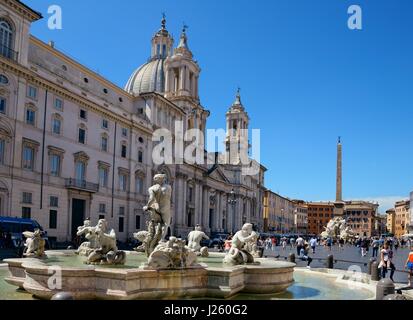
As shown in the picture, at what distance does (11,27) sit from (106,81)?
1396cm

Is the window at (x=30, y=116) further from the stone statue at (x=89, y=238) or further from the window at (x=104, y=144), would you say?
the stone statue at (x=89, y=238)

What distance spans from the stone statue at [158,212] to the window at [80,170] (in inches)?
1037

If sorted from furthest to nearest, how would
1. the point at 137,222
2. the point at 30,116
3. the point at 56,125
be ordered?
the point at 137,222, the point at 56,125, the point at 30,116

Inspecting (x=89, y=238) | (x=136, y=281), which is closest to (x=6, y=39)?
(x=89, y=238)

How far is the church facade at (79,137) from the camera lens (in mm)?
28312

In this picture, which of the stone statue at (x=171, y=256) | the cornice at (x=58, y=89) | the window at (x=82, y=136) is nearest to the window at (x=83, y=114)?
the cornice at (x=58, y=89)

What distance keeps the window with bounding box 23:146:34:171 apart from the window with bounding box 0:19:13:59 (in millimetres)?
5910

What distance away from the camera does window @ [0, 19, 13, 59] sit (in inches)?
1081

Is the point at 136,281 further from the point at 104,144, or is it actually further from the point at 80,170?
the point at 104,144

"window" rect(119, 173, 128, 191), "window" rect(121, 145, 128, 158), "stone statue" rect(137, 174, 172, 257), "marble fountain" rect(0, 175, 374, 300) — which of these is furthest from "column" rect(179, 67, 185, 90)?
"stone statue" rect(137, 174, 172, 257)

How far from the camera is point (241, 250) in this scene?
10.2 metres

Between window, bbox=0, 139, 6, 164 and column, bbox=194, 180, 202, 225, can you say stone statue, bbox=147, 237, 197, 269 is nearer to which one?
window, bbox=0, 139, 6, 164

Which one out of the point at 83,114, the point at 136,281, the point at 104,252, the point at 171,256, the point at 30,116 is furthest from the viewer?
the point at 83,114

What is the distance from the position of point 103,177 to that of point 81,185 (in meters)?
3.81
